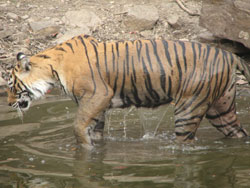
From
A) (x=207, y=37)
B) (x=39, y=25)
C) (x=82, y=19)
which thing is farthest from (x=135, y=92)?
(x=82, y=19)

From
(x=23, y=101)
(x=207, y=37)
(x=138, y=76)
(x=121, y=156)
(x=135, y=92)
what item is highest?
(x=138, y=76)

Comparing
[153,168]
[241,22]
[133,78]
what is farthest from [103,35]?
[153,168]

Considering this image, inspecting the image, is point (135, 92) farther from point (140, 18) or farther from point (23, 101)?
point (140, 18)

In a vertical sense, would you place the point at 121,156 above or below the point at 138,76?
below

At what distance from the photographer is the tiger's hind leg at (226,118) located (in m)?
5.38

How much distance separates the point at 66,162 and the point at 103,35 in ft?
20.3

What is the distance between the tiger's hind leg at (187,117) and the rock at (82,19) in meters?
6.19

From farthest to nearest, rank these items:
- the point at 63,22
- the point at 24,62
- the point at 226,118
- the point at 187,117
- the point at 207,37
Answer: the point at 63,22 < the point at 207,37 < the point at 226,118 < the point at 24,62 < the point at 187,117

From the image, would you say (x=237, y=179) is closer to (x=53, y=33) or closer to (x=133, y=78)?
(x=133, y=78)

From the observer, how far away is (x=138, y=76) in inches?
199

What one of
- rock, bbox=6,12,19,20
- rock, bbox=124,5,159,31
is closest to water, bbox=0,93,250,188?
rock, bbox=124,5,159,31

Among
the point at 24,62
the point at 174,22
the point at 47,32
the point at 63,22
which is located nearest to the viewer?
the point at 24,62

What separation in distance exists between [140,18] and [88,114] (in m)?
5.97

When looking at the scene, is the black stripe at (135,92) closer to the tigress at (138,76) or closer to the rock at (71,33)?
the tigress at (138,76)
